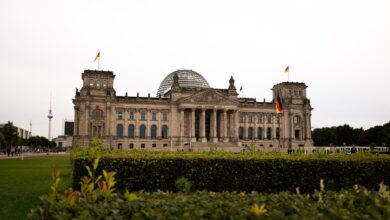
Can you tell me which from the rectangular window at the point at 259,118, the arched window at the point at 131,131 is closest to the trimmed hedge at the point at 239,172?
the arched window at the point at 131,131

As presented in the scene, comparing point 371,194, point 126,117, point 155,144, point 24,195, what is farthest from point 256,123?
point 371,194

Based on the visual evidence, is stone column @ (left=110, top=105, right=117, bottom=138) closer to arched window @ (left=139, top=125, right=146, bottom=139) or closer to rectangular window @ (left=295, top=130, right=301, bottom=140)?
arched window @ (left=139, top=125, right=146, bottom=139)

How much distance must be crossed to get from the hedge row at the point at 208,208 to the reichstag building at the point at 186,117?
3146 inches

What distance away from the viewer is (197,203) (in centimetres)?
572

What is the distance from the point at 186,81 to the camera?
10638 centimetres

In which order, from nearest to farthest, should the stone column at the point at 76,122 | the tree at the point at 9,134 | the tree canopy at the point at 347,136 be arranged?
the tree at the point at 9,134
the stone column at the point at 76,122
the tree canopy at the point at 347,136

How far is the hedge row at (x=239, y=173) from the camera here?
15656 mm

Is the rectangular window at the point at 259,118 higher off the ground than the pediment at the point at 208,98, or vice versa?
the pediment at the point at 208,98

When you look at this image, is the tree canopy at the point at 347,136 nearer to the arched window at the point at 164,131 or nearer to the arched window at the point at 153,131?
the arched window at the point at 164,131

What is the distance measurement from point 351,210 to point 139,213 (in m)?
3.26

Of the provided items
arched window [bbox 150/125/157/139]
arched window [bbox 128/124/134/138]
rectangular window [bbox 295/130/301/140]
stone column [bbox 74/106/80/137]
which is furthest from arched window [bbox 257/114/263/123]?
stone column [bbox 74/106/80/137]

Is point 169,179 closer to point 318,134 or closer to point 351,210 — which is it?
point 351,210

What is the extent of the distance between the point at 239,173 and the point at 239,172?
0.05m

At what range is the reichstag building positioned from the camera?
8712 cm
